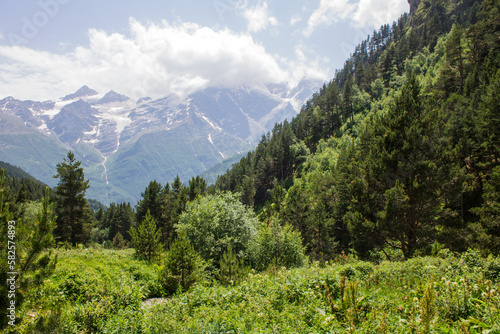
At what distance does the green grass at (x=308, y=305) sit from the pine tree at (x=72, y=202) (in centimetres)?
2301

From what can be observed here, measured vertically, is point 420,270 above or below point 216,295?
above

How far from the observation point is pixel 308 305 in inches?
282

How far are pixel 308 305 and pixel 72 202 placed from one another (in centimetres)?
3326

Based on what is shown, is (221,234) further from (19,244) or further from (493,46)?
(493,46)

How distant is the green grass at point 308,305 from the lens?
4.88m

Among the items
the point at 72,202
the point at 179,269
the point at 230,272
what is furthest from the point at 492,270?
the point at 72,202

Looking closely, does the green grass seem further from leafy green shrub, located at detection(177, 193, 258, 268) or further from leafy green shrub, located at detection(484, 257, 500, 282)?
leafy green shrub, located at detection(177, 193, 258, 268)

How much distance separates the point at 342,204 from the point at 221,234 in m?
19.7

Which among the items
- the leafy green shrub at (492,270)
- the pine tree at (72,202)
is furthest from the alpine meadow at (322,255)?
the pine tree at (72,202)

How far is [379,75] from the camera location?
294 ft

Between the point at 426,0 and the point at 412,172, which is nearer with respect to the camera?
the point at 412,172

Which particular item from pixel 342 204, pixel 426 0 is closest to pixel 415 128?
pixel 342 204

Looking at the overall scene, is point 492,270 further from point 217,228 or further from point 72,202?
point 72,202

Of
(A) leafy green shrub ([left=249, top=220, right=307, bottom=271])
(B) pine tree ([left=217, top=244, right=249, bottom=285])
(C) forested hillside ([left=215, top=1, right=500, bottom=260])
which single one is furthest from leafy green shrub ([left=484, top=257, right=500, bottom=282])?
(A) leafy green shrub ([left=249, top=220, right=307, bottom=271])
